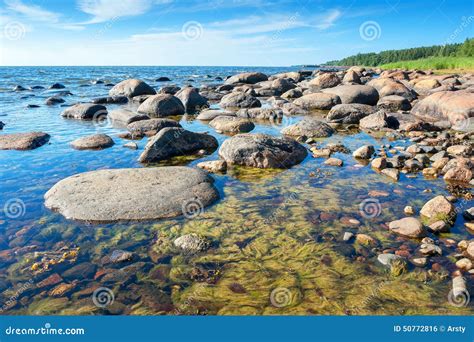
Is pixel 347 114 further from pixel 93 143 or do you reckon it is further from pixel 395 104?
pixel 93 143

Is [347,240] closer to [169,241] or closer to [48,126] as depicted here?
[169,241]

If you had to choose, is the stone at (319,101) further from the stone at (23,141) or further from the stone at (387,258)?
the stone at (387,258)

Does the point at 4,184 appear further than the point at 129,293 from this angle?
Yes

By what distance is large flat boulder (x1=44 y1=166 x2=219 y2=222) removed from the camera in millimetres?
6238

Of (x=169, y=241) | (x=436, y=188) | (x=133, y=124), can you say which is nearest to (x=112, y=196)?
(x=169, y=241)

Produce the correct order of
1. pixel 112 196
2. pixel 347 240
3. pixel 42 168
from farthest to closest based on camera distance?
pixel 42 168 → pixel 112 196 → pixel 347 240

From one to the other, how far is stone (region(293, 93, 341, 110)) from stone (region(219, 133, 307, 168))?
424 inches

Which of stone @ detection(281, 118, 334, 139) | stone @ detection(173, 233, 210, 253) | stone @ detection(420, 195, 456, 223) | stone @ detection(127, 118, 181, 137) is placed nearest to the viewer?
stone @ detection(173, 233, 210, 253)

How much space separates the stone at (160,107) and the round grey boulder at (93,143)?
21.1 feet

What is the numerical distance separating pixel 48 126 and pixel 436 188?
49.3ft

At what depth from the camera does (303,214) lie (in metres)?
6.43

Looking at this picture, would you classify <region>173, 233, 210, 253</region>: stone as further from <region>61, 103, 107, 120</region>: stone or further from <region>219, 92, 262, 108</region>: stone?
<region>219, 92, 262, 108</region>: stone

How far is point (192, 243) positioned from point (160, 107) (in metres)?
14.2

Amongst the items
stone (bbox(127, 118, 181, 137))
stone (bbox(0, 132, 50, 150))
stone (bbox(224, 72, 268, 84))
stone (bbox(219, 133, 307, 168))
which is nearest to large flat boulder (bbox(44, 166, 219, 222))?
stone (bbox(219, 133, 307, 168))
